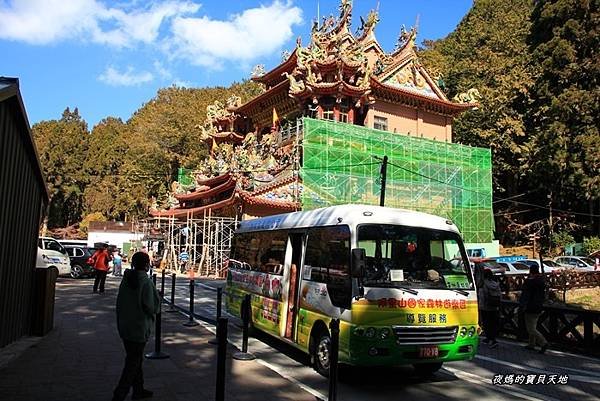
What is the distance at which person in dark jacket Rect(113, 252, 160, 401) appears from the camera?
5777 mm

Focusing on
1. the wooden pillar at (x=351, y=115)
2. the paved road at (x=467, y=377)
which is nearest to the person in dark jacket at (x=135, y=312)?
the paved road at (x=467, y=377)

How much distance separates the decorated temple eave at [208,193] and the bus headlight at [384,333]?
23.8m

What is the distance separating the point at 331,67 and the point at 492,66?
792 inches

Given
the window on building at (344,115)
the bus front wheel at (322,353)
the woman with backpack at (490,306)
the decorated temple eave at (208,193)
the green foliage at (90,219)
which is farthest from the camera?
the green foliage at (90,219)

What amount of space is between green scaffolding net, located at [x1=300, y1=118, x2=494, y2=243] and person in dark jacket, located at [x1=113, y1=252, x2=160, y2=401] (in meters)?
23.6

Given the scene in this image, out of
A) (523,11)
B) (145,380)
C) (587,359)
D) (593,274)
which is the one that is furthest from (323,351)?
(523,11)

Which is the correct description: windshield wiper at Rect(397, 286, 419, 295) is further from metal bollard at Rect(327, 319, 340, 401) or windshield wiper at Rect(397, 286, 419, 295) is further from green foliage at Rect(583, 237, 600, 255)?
green foliage at Rect(583, 237, 600, 255)

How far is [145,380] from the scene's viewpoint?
702 cm

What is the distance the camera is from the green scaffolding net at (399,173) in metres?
30.5

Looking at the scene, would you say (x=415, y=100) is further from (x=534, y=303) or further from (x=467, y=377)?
(x=467, y=377)

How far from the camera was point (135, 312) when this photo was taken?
5.85 metres

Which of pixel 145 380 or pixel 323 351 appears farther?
pixel 323 351

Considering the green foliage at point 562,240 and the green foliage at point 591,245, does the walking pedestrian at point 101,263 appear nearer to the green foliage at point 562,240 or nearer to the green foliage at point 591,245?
the green foliage at point 591,245

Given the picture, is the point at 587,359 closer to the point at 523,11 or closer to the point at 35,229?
the point at 35,229
